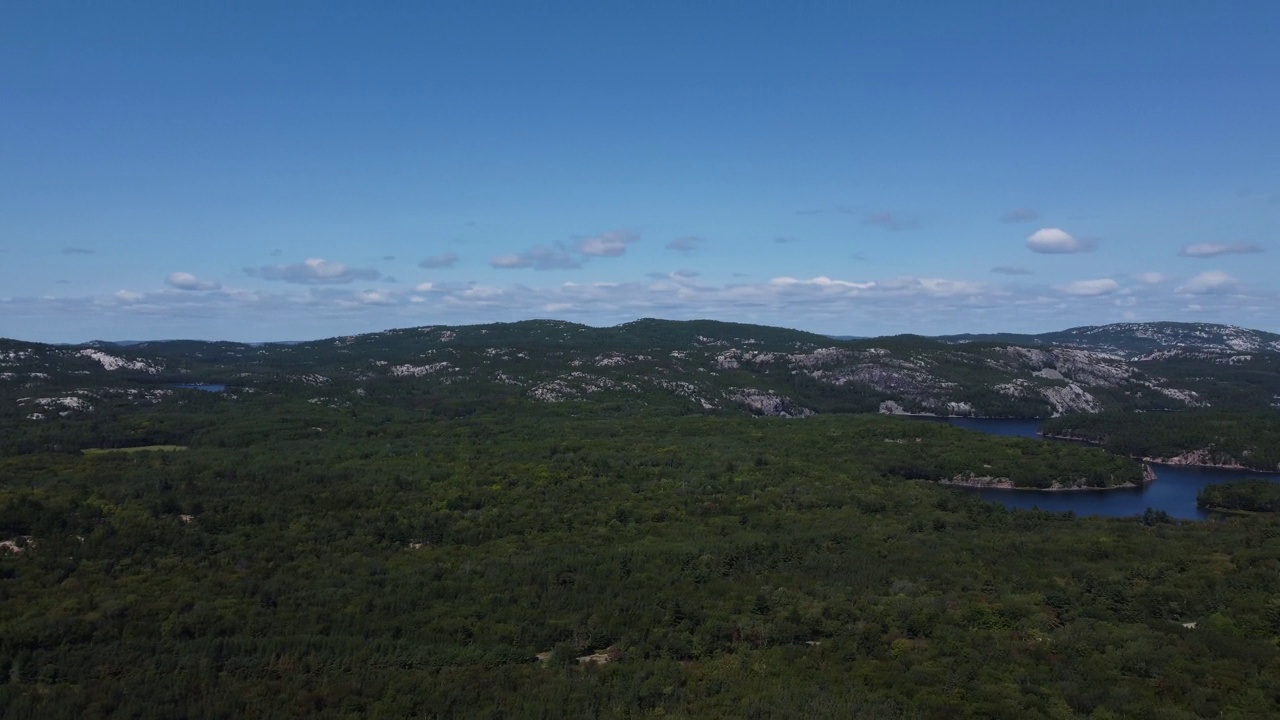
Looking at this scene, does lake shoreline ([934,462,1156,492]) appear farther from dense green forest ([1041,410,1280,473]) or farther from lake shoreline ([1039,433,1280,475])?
dense green forest ([1041,410,1280,473])

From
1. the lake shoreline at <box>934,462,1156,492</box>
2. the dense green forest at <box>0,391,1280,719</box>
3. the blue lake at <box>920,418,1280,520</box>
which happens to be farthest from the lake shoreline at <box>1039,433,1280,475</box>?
the dense green forest at <box>0,391,1280,719</box>

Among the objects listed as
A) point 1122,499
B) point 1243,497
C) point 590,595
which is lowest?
point 1122,499

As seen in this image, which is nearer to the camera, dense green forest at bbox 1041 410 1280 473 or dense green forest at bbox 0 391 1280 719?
dense green forest at bbox 0 391 1280 719

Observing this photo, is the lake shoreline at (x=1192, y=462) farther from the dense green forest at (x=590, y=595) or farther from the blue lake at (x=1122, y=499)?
the dense green forest at (x=590, y=595)

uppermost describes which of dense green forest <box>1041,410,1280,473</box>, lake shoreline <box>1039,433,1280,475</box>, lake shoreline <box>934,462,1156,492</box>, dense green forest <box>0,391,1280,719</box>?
dense green forest <box>1041,410,1280,473</box>

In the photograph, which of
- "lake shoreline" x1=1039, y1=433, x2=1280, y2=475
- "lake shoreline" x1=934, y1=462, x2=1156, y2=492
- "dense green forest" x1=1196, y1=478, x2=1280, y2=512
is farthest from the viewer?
"lake shoreline" x1=1039, y1=433, x2=1280, y2=475

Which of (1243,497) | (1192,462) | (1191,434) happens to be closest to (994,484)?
(1243,497)

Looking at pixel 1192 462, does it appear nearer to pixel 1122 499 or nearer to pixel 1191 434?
pixel 1191 434

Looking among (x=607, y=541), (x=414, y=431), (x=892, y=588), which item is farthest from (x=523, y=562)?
(x=414, y=431)
